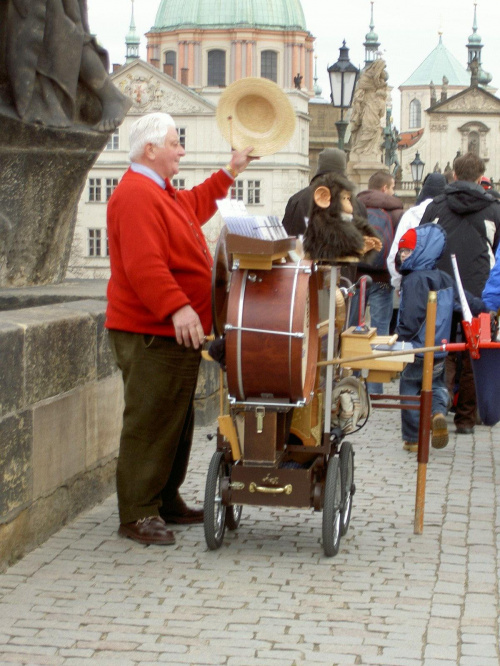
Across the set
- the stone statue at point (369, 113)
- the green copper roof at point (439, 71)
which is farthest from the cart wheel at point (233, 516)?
the green copper roof at point (439, 71)

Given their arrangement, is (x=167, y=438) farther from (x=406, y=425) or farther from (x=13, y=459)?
(x=406, y=425)

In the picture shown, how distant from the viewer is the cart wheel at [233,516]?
627 cm

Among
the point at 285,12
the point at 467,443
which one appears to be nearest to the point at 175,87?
the point at 285,12

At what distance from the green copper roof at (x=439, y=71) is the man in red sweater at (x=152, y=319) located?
164 metres

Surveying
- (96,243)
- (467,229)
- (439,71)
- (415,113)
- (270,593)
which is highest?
(439,71)

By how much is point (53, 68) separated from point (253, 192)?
274 feet

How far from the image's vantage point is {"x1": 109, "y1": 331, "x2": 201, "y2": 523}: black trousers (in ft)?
19.7

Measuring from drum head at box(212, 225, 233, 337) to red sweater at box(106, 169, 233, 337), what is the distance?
5.9 inches

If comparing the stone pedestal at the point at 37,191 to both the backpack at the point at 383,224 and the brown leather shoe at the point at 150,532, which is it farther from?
the backpack at the point at 383,224

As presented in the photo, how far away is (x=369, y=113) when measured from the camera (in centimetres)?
2772

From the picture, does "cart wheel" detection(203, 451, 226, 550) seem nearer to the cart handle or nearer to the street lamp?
the cart handle

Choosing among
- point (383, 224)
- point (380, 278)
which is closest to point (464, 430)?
point (380, 278)

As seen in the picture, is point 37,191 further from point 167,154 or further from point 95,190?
point 95,190

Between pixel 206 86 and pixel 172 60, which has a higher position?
pixel 172 60
